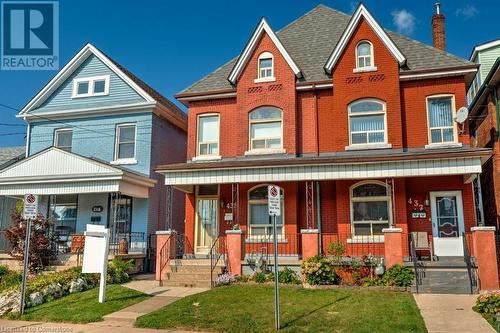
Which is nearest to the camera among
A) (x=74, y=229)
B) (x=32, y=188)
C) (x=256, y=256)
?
(x=256, y=256)

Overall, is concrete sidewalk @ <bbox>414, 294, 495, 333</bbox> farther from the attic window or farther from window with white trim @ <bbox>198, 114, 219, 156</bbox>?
window with white trim @ <bbox>198, 114, 219, 156</bbox>

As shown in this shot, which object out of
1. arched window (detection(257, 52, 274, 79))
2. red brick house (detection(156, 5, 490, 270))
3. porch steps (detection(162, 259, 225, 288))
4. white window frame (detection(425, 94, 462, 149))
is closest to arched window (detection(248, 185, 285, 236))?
red brick house (detection(156, 5, 490, 270))

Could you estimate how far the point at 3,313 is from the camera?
451 inches

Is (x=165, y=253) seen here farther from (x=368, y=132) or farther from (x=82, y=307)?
(x=368, y=132)

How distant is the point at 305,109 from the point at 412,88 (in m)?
4.14

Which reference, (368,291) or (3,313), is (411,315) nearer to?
(368,291)

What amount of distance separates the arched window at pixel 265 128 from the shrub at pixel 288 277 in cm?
565

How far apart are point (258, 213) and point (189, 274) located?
391cm

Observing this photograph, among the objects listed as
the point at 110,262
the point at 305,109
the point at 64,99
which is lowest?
the point at 110,262

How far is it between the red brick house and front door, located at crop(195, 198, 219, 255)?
0.14ft

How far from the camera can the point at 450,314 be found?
986cm

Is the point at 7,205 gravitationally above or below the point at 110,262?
above

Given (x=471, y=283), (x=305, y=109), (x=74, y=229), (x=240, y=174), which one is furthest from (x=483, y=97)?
(x=74, y=229)

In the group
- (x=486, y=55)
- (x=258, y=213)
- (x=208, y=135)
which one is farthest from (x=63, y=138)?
(x=486, y=55)
